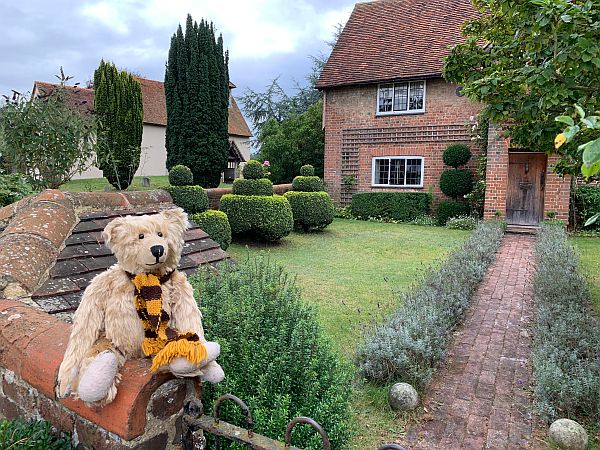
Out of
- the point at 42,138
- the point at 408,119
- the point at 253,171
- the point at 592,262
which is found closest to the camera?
the point at 42,138

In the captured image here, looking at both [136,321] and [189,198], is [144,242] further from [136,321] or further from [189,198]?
[189,198]

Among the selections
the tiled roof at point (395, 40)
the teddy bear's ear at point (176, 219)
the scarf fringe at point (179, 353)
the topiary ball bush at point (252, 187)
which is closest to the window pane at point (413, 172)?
the tiled roof at point (395, 40)

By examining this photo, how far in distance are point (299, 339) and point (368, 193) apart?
1484 centimetres

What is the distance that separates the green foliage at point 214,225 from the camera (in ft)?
29.4

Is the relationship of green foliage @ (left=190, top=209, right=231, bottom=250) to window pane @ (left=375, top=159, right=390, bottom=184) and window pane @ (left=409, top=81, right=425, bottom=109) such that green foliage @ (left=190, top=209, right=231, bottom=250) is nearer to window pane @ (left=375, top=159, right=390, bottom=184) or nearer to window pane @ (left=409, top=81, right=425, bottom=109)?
window pane @ (left=375, top=159, right=390, bottom=184)

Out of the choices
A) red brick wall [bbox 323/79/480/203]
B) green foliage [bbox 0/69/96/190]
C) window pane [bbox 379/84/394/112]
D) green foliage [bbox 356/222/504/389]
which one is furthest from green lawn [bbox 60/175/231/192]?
window pane [bbox 379/84/394/112]

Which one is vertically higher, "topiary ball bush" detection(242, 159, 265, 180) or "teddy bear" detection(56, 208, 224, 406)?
"topiary ball bush" detection(242, 159, 265, 180)

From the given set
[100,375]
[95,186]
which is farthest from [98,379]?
[95,186]

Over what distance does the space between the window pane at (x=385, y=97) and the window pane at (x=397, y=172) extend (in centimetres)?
205

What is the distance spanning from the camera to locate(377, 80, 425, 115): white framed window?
52.9ft

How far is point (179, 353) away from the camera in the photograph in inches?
60.9

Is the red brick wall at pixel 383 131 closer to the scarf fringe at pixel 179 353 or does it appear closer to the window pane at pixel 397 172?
the window pane at pixel 397 172

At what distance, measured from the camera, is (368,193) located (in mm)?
16953

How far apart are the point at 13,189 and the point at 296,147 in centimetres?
1480
